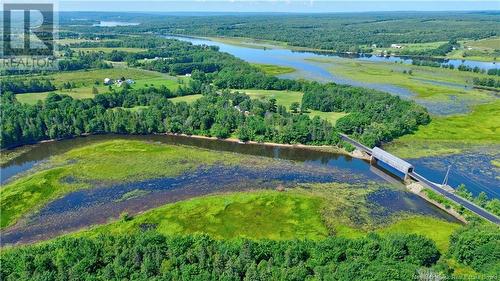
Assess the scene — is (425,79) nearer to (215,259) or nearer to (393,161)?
(393,161)

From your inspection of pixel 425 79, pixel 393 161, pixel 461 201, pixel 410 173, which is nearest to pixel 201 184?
pixel 393 161

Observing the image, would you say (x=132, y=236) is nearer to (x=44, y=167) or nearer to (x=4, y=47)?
(x=44, y=167)

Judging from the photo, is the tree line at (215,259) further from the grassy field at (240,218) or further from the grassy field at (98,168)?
the grassy field at (98,168)

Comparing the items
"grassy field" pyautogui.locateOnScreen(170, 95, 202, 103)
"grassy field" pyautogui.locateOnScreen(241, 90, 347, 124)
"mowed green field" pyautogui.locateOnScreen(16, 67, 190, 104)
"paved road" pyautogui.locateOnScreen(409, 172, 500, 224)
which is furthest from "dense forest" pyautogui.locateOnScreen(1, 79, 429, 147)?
"paved road" pyautogui.locateOnScreen(409, 172, 500, 224)

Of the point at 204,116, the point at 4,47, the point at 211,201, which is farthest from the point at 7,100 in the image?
the point at 4,47

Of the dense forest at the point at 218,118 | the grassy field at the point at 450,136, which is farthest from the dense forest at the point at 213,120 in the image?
the grassy field at the point at 450,136

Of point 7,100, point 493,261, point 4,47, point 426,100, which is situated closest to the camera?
point 493,261
